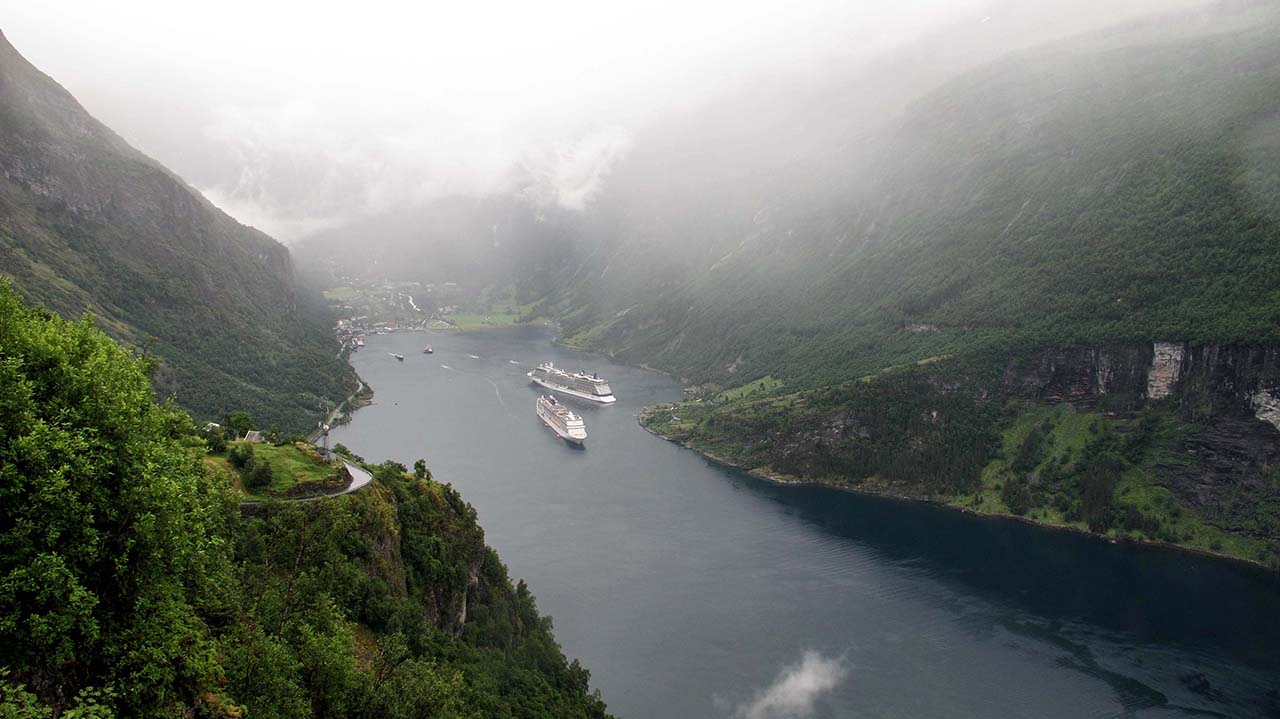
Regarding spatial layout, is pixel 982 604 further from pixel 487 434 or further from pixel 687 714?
pixel 487 434

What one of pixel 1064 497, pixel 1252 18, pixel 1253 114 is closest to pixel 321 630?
pixel 1064 497

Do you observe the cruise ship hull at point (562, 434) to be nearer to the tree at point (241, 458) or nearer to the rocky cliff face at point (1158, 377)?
the rocky cliff face at point (1158, 377)

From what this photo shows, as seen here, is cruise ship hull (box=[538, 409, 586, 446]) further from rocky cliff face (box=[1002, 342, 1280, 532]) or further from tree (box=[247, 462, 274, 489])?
tree (box=[247, 462, 274, 489])

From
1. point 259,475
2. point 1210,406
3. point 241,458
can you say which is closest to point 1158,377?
point 1210,406

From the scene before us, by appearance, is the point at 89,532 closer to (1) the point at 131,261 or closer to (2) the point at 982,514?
(2) the point at 982,514

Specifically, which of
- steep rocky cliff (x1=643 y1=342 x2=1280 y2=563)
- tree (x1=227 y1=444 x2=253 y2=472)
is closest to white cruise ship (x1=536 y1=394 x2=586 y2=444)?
steep rocky cliff (x1=643 y1=342 x2=1280 y2=563)

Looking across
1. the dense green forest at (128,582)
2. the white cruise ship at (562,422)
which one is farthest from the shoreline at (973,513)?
the dense green forest at (128,582)
